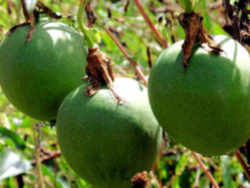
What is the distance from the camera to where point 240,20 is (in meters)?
1.55

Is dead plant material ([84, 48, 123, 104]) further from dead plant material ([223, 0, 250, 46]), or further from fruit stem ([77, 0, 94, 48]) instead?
dead plant material ([223, 0, 250, 46])

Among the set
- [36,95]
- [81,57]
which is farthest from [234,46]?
[36,95]

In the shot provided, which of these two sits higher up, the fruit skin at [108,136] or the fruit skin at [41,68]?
the fruit skin at [41,68]

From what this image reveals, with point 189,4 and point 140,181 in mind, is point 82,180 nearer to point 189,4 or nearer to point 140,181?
point 140,181

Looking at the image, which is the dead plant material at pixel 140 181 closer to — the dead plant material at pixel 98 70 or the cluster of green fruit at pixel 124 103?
the cluster of green fruit at pixel 124 103

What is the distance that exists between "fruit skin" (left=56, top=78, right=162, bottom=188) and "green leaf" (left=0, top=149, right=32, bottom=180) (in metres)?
0.40

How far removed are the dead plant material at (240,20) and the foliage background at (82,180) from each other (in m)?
0.10

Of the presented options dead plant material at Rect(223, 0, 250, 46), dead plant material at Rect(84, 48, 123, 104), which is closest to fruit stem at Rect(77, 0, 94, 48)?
dead plant material at Rect(84, 48, 123, 104)

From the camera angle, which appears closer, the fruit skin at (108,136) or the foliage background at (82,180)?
the fruit skin at (108,136)

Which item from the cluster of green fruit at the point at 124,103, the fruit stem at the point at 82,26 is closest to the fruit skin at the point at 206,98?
the cluster of green fruit at the point at 124,103

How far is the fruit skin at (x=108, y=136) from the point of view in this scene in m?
1.38

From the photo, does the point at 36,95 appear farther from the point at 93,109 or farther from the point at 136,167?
the point at 136,167

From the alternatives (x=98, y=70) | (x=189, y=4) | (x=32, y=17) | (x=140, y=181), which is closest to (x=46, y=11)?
(x=32, y=17)

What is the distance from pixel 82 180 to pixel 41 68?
105cm
